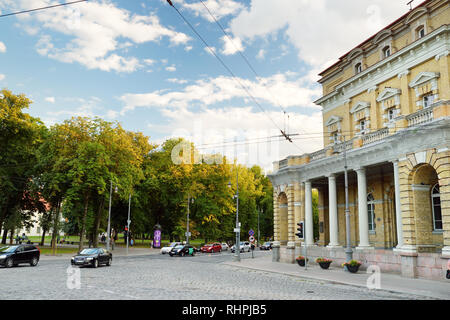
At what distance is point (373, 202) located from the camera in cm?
2894

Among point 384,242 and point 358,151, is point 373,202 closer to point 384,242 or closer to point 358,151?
point 384,242

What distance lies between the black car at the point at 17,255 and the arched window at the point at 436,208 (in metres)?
26.1

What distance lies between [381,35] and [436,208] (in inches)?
515

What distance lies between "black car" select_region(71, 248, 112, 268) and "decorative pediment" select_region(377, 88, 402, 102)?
75.4ft

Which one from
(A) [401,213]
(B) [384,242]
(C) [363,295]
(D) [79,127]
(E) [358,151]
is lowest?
(C) [363,295]

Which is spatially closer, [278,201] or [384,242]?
[384,242]

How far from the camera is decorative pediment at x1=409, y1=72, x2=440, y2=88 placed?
75.2 feet

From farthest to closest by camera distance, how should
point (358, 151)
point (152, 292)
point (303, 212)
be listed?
point (303, 212) → point (358, 151) → point (152, 292)

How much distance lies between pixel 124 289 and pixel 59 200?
35155 mm

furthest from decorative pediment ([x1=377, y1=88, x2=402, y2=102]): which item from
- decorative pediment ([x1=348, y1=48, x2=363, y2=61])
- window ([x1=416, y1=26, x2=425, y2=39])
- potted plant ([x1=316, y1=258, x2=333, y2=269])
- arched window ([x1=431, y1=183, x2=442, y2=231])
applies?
potted plant ([x1=316, y1=258, x2=333, y2=269])

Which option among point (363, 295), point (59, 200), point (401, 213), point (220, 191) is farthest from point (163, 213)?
point (363, 295)

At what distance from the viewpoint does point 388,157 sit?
23062mm

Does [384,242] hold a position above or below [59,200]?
below

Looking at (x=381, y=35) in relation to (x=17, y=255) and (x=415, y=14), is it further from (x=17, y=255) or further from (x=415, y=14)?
(x=17, y=255)
